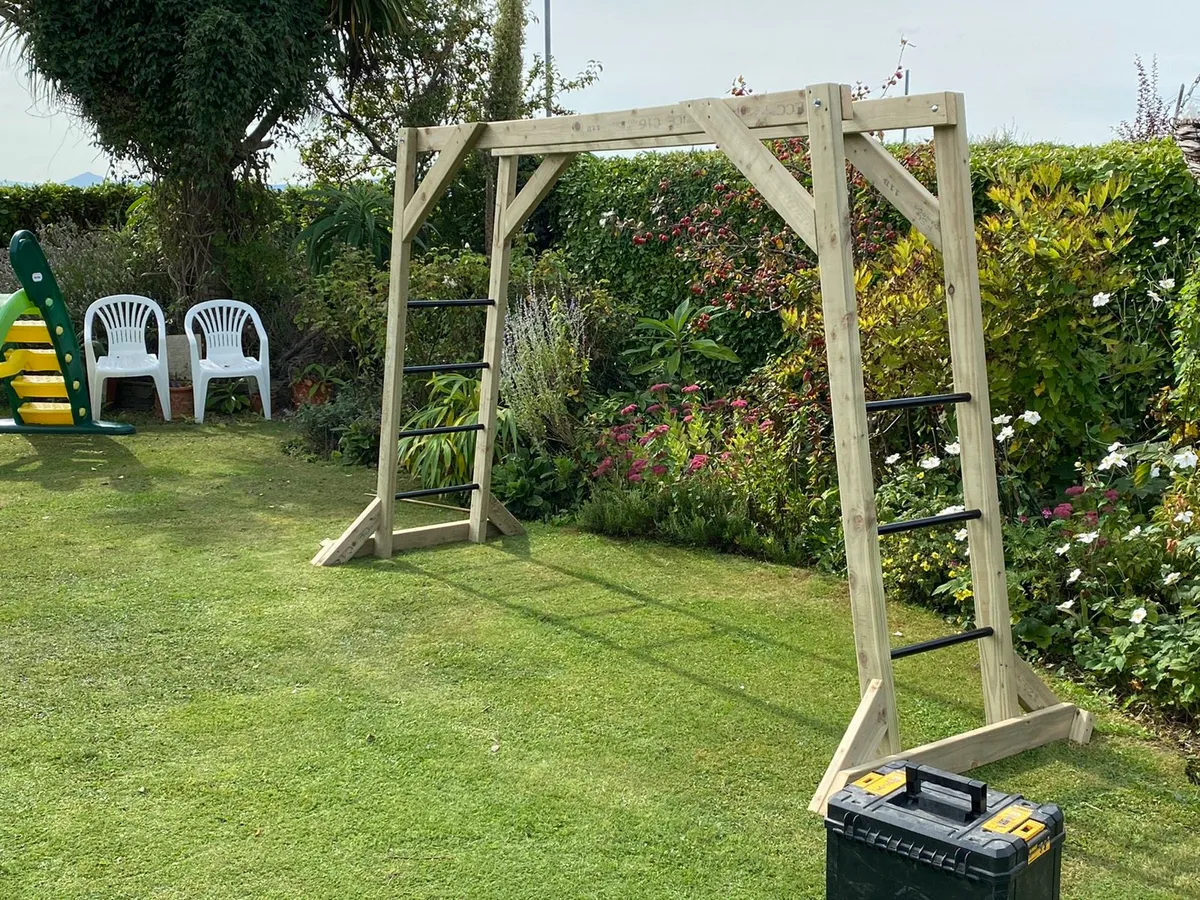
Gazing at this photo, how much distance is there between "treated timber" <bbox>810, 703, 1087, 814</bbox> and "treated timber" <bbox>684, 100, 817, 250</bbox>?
1546mm

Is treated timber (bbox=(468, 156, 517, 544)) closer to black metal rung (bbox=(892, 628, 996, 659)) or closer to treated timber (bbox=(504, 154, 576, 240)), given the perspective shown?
treated timber (bbox=(504, 154, 576, 240))

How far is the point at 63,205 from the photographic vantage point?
1302 cm

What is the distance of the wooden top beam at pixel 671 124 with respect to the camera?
11.3ft

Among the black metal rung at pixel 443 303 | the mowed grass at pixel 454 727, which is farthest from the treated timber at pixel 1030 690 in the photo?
the black metal rung at pixel 443 303

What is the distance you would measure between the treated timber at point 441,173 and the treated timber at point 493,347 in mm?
285

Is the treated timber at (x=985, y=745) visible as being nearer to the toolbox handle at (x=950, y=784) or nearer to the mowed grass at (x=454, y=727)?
the mowed grass at (x=454, y=727)

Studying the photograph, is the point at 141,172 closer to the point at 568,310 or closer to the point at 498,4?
the point at 498,4

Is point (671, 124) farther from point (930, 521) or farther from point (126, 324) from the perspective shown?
point (126, 324)

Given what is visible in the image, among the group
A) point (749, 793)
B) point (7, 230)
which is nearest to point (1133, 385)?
point (749, 793)

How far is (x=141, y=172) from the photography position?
36.3 ft

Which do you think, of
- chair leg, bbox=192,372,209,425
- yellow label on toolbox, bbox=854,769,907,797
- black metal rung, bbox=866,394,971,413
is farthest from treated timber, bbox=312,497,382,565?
chair leg, bbox=192,372,209,425

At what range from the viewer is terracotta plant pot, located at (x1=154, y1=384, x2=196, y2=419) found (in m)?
10.1

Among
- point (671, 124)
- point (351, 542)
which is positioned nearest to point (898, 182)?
point (671, 124)

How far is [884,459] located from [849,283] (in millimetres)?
2617
